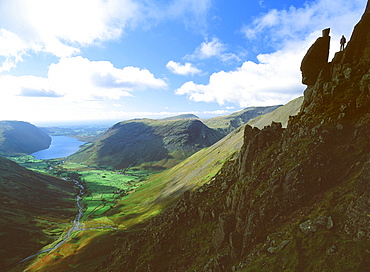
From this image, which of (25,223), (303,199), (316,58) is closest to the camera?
(303,199)

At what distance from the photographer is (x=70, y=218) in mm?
172125

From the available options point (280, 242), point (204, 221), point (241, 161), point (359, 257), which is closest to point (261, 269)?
point (280, 242)

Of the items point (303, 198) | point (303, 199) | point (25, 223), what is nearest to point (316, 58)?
point (303, 198)

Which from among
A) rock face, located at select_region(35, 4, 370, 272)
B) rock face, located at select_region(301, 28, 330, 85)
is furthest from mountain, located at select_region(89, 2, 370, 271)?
rock face, located at select_region(301, 28, 330, 85)

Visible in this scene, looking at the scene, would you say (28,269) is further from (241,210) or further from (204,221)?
(241,210)

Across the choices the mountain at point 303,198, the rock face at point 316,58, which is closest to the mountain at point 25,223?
the mountain at point 303,198

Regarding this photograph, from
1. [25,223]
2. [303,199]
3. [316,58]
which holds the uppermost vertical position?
[316,58]

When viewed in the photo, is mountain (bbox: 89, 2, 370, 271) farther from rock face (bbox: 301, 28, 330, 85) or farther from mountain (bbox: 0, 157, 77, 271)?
mountain (bbox: 0, 157, 77, 271)

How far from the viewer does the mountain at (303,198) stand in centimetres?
2267

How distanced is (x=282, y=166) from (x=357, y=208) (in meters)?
12.7

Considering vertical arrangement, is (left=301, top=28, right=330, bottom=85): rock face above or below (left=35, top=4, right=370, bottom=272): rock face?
above

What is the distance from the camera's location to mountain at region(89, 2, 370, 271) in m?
22.7

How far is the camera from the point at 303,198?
2909 centimetres

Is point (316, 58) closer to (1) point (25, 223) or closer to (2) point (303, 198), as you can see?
(2) point (303, 198)
